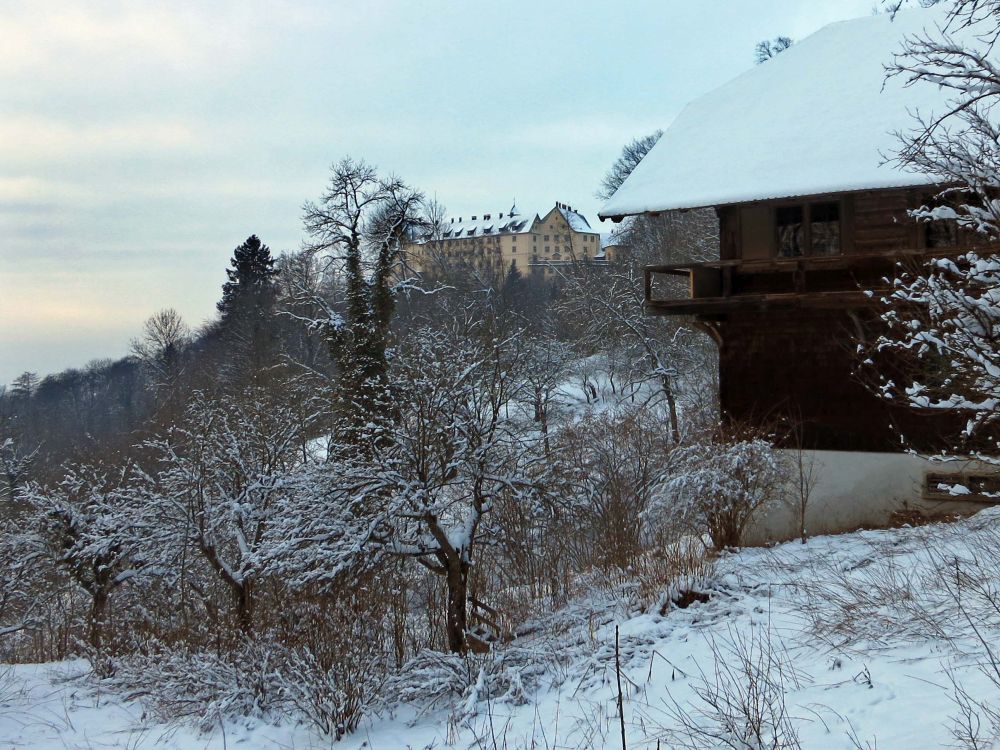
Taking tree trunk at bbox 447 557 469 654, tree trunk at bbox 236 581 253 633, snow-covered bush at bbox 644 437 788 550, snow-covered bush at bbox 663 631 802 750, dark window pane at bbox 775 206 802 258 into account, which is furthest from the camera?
dark window pane at bbox 775 206 802 258

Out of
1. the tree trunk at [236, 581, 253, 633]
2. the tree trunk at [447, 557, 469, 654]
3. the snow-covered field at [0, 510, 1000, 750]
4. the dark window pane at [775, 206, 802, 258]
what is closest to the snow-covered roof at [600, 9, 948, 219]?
the dark window pane at [775, 206, 802, 258]

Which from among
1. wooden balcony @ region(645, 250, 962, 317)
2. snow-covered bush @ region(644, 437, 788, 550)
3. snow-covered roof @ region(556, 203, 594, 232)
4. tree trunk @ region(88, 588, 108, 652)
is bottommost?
tree trunk @ region(88, 588, 108, 652)

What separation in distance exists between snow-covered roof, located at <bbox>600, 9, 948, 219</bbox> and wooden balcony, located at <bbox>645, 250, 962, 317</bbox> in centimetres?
121

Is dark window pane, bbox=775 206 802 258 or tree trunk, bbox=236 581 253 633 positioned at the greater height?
dark window pane, bbox=775 206 802 258

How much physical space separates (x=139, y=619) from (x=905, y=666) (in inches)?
580

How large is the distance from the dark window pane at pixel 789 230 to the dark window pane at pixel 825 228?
267 millimetres

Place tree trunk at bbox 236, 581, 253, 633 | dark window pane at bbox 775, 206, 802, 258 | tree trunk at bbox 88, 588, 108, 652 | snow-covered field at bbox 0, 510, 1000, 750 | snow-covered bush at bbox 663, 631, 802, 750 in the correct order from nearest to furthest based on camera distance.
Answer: snow-covered bush at bbox 663, 631, 802, 750 → snow-covered field at bbox 0, 510, 1000, 750 → tree trunk at bbox 236, 581, 253, 633 → dark window pane at bbox 775, 206, 802, 258 → tree trunk at bbox 88, 588, 108, 652

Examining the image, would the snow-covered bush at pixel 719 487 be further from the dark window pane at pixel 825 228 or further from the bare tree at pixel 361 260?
the bare tree at pixel 361 260

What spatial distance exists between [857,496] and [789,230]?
5141 millimetres

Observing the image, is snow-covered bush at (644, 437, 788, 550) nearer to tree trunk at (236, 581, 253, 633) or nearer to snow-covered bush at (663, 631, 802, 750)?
snow-covered bush at (663, 631, 802, 750)

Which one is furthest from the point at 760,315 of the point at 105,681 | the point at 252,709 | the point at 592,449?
the point at 105,681

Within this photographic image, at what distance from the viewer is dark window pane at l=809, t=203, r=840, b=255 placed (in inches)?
580

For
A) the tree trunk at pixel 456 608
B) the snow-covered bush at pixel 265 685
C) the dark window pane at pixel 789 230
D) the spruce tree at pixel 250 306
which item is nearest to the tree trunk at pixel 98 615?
the snow-covered bush at pixel 265 685

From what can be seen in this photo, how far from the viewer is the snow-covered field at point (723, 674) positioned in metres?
5.45
